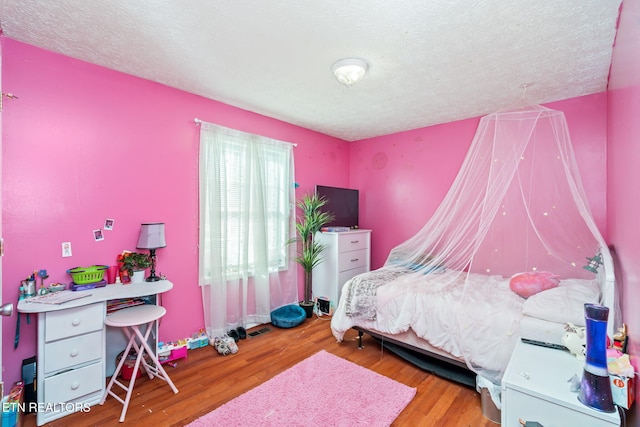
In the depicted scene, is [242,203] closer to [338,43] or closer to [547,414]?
[338,43]

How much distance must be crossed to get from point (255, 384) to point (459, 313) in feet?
5.77

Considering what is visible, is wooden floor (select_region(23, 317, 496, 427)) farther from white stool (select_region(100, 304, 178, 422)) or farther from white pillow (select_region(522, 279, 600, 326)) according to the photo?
white pillow (select_region(522, 279, 600, 326))

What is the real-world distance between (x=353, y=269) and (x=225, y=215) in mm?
2000

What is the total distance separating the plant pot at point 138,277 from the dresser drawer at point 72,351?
514 millimetres

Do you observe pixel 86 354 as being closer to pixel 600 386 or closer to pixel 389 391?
pixel 389 391

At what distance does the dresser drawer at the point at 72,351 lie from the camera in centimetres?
193

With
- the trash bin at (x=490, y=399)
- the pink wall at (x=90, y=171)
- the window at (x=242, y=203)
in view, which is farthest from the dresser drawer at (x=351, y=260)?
the trash bin at (x=490, y=399)

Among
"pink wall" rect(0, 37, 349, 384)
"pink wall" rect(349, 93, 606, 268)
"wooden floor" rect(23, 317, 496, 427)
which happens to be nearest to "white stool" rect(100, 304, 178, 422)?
"wooden floor" rect(23, 317, 496, 427)

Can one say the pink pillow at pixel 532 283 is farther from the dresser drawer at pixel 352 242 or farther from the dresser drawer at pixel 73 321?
the dresser drawer at pixel 73 321

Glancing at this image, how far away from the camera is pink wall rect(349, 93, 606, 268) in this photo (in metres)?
2.90

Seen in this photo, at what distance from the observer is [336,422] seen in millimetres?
1921

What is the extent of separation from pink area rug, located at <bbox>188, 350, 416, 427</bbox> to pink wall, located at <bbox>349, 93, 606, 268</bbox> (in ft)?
7.77

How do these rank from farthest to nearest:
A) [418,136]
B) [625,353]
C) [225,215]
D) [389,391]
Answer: [418,136] → [225,215] → [389,391] → [625,353]

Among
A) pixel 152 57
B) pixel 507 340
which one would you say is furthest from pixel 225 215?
pixel 507 340
